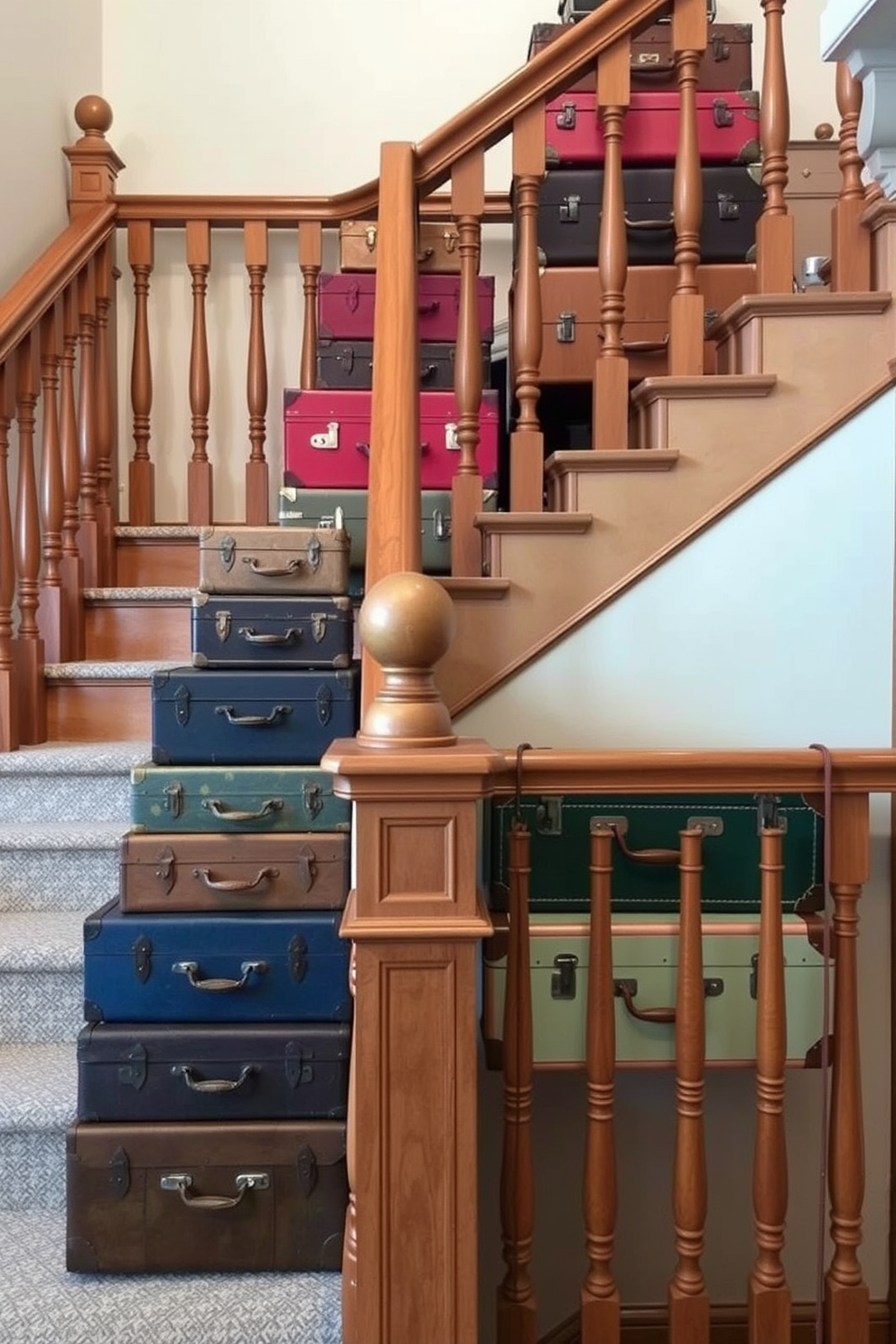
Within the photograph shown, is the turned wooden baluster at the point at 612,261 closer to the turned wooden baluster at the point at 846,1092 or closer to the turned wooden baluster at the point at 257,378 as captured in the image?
the turned wooden baluster at the point at 846,1092

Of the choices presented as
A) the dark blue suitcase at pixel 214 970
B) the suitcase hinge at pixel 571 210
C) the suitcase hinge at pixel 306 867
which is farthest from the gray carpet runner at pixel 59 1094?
the suitcase hinge at pixel 571 210

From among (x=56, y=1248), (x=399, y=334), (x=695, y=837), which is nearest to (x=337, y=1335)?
(x=56, y=1248)

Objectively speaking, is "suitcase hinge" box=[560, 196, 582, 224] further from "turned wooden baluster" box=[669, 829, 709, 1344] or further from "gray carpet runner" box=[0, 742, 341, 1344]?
"turned wooden baluster" box=[669, 829, 709, 1344]

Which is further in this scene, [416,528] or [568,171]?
[568,171]

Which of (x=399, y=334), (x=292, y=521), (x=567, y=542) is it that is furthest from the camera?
(x=292, y=521)

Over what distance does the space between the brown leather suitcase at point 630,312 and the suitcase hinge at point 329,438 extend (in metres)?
0.49

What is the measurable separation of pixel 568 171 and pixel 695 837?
1770 mm

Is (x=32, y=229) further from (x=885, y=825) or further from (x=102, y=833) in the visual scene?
(x=885, y=825)

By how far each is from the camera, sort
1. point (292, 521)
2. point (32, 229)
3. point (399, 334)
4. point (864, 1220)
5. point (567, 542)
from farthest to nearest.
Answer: point (32, 229) < point (292, 521) < point (864, 1220) < point (567, 542) < point (399, 334)

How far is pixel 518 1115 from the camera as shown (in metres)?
1.38

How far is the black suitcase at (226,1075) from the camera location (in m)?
1.59

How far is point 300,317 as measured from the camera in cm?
352

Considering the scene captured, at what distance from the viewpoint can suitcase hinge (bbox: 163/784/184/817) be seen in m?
1.77

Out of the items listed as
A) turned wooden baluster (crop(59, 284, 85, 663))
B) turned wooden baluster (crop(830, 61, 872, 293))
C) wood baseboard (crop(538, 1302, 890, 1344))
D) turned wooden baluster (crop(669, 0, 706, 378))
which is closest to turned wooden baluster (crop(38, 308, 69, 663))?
turned wooden baluster (crop(59, 284, 85, 663))
